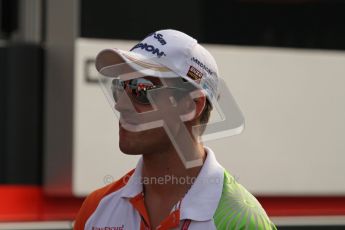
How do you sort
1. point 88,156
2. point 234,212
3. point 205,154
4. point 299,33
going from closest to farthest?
1. point 234,212
2. point 205,154
3. point 88,156
4. point 299,33

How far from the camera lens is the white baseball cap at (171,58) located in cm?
215

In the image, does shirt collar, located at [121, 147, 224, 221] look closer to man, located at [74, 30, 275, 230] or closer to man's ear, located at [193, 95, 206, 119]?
man, located at [74, 30, 275, 230]

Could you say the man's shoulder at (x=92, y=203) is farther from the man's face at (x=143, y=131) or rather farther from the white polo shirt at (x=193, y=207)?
the man's face at (x=143, y=131)

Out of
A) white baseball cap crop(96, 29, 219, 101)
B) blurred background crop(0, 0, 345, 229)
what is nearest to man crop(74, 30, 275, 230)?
white baseball cap crop(96, 29, 219, 101)

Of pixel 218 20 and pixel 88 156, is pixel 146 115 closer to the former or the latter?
pixel 88 156

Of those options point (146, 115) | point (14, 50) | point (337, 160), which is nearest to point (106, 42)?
point (14, 50)

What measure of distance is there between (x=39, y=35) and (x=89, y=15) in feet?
1.57

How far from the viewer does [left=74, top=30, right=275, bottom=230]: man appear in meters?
2.14

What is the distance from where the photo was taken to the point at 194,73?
2.18 metres

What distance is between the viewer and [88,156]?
12.2 ft

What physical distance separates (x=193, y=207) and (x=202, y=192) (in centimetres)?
6

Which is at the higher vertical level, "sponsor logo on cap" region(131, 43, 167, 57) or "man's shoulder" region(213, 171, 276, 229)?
"sponsor logo on cap" region(131, 43, 167, 57)

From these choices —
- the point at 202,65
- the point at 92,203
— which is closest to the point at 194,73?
the point at 202,65

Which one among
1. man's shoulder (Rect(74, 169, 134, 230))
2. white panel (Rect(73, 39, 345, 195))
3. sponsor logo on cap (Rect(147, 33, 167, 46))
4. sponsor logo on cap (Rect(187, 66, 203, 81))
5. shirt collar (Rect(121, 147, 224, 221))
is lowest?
white panel (Rect(73, 39, 345, 195))
